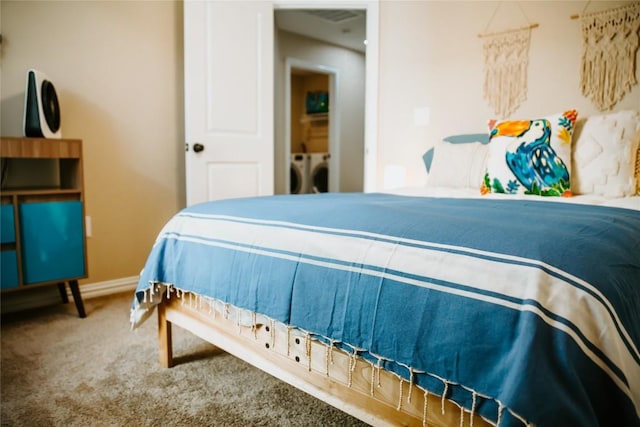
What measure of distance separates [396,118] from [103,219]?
223 cm

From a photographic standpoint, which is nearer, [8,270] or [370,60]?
[8,270]

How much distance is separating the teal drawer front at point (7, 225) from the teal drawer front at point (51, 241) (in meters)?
0.04

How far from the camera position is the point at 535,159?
192 centimetres

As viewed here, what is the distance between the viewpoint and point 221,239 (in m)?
1.37

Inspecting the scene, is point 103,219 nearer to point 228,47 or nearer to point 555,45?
point 228,47

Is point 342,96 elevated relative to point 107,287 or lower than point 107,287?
elevated

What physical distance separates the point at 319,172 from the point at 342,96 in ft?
4.12

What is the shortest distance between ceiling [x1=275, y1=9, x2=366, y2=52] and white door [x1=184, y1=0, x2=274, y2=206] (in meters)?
1.40

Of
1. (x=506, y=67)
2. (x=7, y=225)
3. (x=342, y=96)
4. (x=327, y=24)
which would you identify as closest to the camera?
(x=7, y=225)

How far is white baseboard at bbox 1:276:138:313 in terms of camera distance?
2.44 m

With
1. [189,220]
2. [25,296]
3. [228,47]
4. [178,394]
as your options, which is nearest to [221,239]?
[189,220]

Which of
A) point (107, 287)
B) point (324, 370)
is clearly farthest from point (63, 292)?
point (324, 370)

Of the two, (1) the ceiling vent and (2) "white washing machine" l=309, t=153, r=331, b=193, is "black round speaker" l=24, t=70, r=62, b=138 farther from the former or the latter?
(2) "white washing machine" l=309, t=153, r=331, b=193

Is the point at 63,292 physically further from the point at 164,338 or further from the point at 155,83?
the point at 155,83
